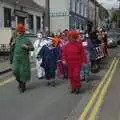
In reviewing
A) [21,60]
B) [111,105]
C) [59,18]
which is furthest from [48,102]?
[59,18]

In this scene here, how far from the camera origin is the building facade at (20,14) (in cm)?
3959

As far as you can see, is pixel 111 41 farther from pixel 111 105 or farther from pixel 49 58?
pixel 111 105

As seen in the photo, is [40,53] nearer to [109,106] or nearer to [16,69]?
[16,69]

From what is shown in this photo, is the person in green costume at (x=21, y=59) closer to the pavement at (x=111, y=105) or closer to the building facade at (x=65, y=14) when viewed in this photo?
the pavement at (x=111, y=105)

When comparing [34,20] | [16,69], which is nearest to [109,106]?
[16,69]

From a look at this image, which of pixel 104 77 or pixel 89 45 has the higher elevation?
pixel 89 45

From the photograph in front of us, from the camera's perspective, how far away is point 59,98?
42.2 ft

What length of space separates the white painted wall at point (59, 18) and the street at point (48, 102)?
44256 millimetres

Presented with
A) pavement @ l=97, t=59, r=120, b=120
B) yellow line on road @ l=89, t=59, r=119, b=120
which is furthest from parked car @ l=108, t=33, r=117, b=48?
pavement @ l=97, t=59, r=120, b=120

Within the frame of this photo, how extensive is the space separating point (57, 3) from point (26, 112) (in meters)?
52.1

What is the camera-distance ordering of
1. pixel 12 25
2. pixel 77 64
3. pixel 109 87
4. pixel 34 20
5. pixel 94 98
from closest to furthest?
pixel 94 98 → pixel 77 64 → pixel 109 87 → pixel 12 25 → pixel 34 20

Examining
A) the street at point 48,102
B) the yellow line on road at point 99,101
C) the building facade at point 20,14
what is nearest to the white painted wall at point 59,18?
the building facade at point 20,14

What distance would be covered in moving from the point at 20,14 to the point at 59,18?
17.9m

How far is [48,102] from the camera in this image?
39.8ft
